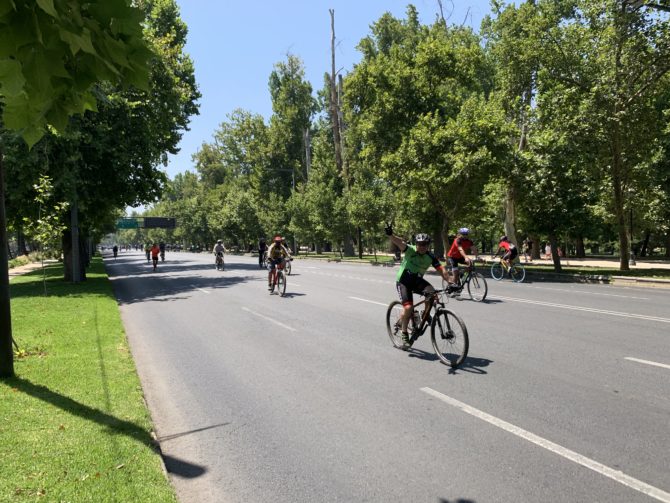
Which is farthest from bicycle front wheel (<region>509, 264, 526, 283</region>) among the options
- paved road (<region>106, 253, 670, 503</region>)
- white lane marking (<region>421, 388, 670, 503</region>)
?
white lane marking (<region>421, 388, 670, 503</region>)

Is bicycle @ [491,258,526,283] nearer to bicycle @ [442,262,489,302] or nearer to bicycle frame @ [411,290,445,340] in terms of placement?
bicycle @ [442,262,489,302]

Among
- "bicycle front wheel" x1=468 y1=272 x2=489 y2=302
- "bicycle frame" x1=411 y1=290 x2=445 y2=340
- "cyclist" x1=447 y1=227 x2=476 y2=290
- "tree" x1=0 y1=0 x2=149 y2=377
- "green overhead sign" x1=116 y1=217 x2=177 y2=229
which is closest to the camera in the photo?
"tree" x1=0 y1=0 x2=149 y2=377

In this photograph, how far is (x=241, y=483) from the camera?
12.2 feet

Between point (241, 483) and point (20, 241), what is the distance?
70.2 m

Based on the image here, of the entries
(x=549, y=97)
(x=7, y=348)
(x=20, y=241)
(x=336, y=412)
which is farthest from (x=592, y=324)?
(x=20, y=241)

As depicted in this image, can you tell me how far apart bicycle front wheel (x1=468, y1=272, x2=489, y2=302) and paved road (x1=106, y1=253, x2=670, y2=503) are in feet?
10.9

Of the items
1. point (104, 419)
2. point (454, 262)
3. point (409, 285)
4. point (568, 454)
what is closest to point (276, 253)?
point (454, 262)

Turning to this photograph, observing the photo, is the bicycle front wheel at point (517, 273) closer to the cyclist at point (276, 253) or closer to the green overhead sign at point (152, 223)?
the cyclist at point (276, 253)

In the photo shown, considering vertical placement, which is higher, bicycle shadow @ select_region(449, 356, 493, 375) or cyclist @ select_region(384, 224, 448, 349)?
cyclist @ select_region(384, 224, 448, 349)

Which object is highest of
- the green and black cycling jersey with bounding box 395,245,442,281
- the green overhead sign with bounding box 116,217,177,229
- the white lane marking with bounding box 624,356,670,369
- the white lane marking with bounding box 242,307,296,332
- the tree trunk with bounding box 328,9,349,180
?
the tree trunk with bounding box 328,9,349,180

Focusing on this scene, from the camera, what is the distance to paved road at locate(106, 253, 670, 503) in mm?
3637

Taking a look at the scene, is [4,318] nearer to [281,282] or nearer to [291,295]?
[291,295]

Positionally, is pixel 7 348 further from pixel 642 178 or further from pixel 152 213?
pixel 152 213

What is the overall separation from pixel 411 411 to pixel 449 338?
215 centimetres
